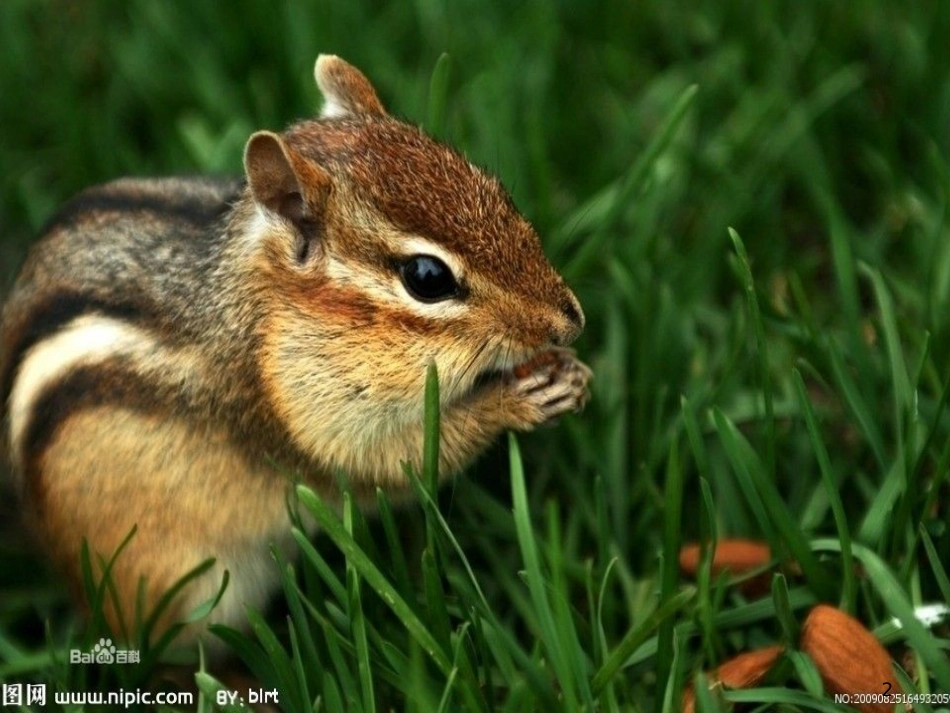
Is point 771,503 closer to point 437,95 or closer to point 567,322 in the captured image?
point 567,322

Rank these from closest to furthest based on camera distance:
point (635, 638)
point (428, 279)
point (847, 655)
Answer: point (635, 638) < point (847, 655) < point (428, 279)

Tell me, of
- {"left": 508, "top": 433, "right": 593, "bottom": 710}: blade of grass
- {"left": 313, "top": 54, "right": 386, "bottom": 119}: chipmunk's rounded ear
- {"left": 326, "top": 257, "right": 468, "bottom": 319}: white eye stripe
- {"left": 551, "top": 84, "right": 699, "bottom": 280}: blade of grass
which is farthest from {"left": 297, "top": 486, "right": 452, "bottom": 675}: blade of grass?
{"left": 551, "top": 84, "right": 699, "bottom": 280}: blade of grass

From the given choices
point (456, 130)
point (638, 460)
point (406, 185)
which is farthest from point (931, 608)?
point (456, 130)

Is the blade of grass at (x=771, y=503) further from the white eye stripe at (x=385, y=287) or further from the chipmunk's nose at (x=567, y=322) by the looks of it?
the white eye stripe at (x=385, y=287)

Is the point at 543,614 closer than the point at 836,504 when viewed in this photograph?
Yes

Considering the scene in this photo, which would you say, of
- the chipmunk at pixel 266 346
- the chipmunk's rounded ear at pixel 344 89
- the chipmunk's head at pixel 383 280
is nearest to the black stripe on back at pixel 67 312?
the chipmunk at pixel 266 346

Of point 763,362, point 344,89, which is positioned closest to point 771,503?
point 763,362

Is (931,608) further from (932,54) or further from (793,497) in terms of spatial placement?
(932,54)
